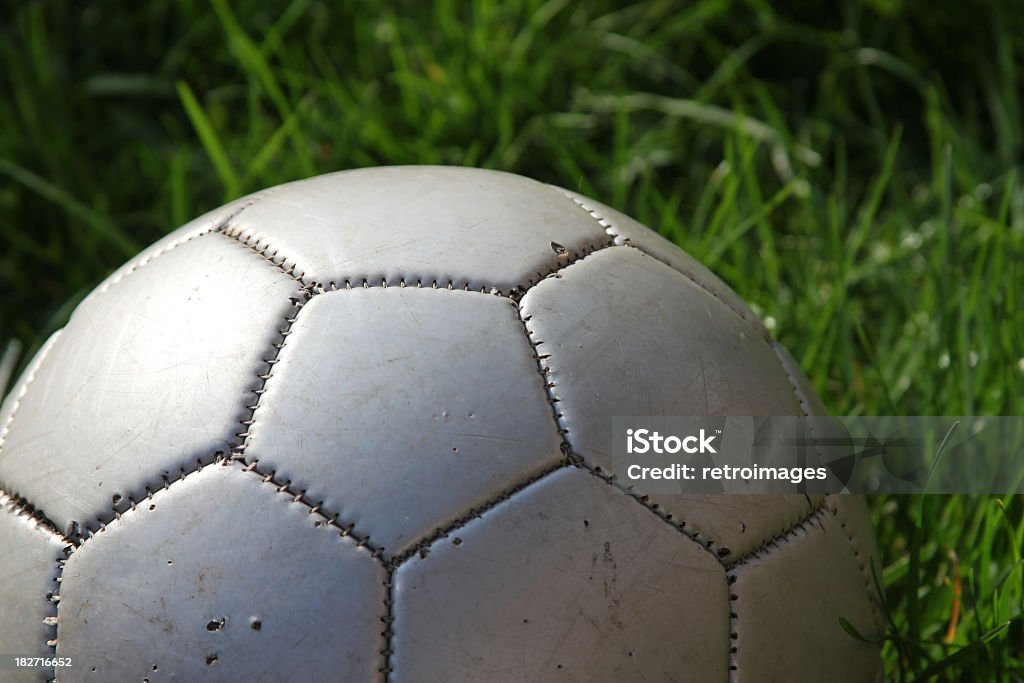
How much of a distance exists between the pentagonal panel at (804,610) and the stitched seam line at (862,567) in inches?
0.5

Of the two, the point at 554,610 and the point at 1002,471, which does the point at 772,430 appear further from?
the point at 1002,471

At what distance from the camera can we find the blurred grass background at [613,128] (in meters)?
2.57

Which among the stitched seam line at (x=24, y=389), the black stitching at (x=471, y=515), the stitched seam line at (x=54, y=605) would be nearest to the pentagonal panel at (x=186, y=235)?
the stitched seam line at (x=24, y=389)

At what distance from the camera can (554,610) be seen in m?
1.33

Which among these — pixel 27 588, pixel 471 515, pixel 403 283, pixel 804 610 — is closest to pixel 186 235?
pixel 403 283

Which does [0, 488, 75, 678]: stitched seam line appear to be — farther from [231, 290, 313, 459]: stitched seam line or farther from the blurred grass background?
the blurred grass background

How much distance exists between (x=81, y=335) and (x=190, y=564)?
1.50 ft

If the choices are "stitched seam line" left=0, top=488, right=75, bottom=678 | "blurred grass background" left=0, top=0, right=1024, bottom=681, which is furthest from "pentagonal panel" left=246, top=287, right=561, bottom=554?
"blurred grass background" left=0, top=0, right=1024, bottom=681

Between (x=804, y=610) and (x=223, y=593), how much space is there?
0.75 metres

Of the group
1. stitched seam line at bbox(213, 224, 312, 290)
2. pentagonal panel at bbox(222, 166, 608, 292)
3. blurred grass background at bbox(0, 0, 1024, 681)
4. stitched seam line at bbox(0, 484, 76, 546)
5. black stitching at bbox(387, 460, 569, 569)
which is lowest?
blurred grass background at bbox(0, 0, 1024, 681)

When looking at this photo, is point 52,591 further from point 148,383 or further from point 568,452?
point 568,452

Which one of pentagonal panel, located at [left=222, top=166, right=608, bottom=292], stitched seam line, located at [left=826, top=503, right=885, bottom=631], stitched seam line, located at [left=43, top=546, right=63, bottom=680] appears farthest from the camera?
stitched seam line, located at [left=826, top=503, right=885, bottom=631]

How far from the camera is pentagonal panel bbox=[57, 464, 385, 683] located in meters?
1.29

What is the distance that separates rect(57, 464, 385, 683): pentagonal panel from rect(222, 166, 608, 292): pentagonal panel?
0.33 meters
